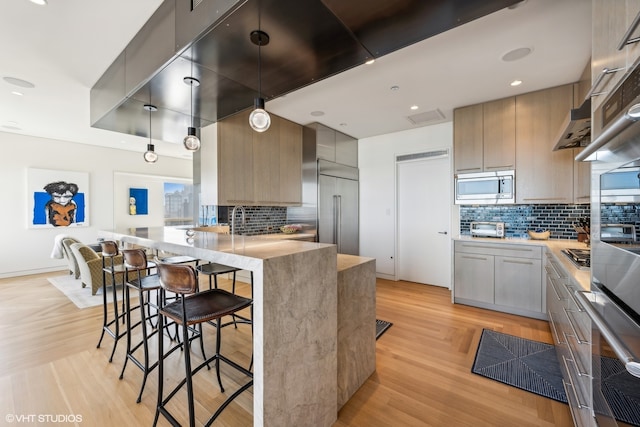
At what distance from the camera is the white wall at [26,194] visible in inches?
212

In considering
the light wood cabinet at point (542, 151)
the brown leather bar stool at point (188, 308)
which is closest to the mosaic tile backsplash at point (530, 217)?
the light wood cabinet at point (542, 151)

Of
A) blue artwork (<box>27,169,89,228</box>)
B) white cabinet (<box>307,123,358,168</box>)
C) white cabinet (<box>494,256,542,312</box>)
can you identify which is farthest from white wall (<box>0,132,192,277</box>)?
white cabinet (<box>494,256,542,312</box>)

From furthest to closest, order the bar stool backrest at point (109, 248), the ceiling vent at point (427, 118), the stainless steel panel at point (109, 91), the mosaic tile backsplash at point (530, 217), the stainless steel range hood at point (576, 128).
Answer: the ceiling vent at point (427, 118) → the mosaic tile backsplash at point (530, 217) → the stainless steel panel at point (109, 91) → the bar stool backrest at point (109, 248) → the stainless steel range hood at point (576, 128)

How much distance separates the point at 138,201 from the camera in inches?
280

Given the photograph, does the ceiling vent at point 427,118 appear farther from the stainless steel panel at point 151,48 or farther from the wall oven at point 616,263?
the stainless steel panel at point 151,48

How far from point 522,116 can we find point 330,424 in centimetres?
397

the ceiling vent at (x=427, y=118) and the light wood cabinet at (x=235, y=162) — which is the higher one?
the ceiling vent at (x=427, y=118)

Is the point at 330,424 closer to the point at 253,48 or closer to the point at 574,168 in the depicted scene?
A: the point at 253,48

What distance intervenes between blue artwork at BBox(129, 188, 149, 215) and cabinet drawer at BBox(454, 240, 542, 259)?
738 cm

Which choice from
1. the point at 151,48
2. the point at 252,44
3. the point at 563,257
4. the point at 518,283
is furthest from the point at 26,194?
the point at 518,283

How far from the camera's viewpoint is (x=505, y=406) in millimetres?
1859

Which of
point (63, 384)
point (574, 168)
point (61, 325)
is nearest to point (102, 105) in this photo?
point (61, 325)

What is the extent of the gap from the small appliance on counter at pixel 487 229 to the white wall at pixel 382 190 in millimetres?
952

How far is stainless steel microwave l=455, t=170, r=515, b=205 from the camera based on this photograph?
358cm
